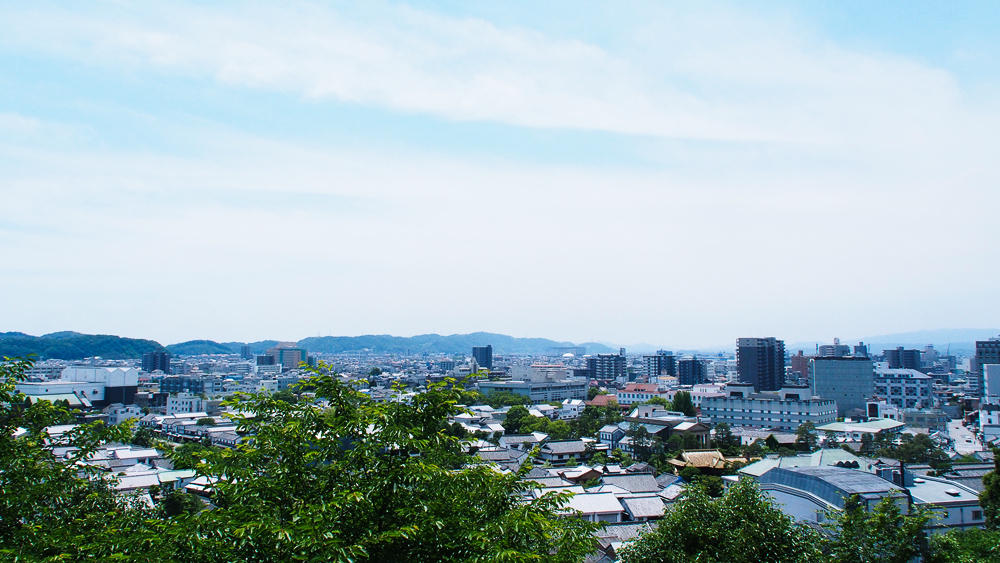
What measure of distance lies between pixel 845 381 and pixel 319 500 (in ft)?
210

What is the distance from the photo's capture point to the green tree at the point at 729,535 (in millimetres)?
7863

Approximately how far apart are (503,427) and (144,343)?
110013 mm

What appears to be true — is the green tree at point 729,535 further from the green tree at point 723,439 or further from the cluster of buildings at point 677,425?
the green tree at point 723,439

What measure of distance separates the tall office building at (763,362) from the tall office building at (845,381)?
13.7 ft

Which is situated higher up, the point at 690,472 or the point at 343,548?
the point at 343,548

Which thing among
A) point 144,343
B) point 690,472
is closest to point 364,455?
point 690,472

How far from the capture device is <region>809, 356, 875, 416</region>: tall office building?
56500 mm

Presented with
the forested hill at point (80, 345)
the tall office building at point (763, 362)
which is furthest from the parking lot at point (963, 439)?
the forested hill at point (80, 345)

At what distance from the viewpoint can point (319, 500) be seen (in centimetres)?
421

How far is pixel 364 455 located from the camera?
4.44 m

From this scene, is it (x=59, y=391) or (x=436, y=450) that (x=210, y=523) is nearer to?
(x=436, y=450)

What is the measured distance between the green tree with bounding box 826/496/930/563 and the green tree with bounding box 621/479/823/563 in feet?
1.19

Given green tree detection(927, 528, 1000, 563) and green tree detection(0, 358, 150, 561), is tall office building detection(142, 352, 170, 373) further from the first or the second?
green tree detection(927, 528, 1000, 563)

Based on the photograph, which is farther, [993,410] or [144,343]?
[144,343]
